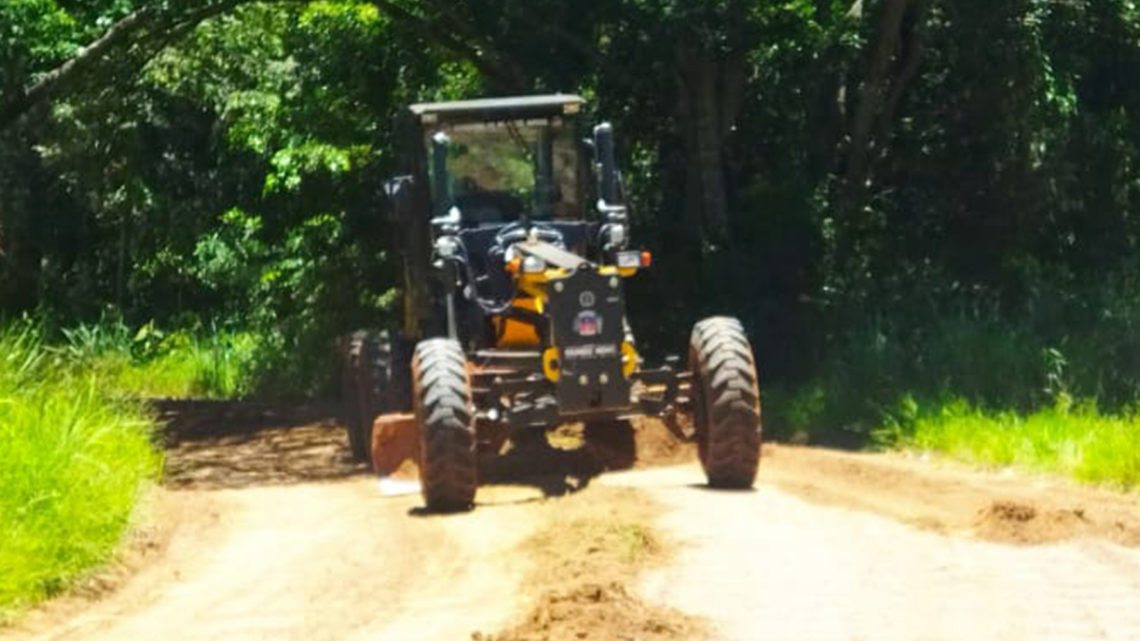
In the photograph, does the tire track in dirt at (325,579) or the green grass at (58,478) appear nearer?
the tire track in dirt at (325,579)

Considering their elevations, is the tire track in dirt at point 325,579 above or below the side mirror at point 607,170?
below

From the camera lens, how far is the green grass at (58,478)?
1137 centimetres

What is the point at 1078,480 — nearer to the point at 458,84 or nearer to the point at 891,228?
the point at 891,228

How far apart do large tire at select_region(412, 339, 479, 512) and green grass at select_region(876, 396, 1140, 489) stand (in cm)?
419

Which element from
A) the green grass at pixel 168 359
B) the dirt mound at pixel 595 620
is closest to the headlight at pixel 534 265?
the dirt mound at pixel 595 620

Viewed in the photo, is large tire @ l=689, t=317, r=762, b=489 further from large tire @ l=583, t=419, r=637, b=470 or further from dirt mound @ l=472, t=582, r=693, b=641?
dirt mound @ l=472, t=582, r=693, b=641

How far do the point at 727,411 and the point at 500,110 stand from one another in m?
3.02

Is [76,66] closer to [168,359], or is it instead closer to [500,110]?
[500,110]

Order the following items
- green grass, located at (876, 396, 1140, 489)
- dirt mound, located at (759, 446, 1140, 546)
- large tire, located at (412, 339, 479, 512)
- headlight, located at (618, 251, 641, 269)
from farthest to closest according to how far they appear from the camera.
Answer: headlight, located at (618, 251, 641, 269) < green grass, located at (876, 396, 1140, 489) < large tire, located at (412, 339, 479, 512) < dirt mound, located at (759, 446, 1140, 546)

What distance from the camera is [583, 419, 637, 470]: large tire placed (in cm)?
1647

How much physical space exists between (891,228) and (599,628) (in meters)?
12.9

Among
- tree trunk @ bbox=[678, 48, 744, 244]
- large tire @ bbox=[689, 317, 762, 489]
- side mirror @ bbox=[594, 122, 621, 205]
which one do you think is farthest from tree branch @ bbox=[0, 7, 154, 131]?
large tire @ bbox=[689, 317, 762, 489]

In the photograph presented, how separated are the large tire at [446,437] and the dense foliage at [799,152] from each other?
525 cm

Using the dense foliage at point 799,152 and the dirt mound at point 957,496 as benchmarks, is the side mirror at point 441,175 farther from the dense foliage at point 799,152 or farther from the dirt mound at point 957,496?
the dense foliage at point 799,152
